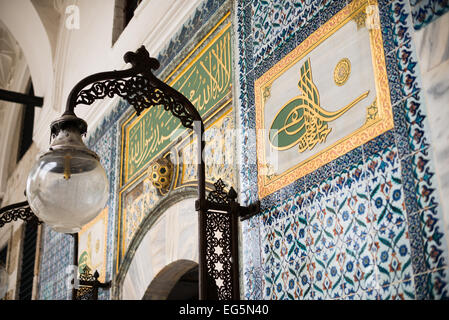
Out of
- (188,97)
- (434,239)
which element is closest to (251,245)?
(434,239)

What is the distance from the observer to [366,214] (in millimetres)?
2309

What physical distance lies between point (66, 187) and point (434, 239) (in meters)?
1.28

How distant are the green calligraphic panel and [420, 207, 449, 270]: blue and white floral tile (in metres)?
1.72

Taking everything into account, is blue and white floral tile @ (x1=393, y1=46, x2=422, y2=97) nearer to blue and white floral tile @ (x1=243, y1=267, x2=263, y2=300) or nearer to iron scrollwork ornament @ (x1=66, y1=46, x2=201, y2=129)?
iron scrollwork ornament @ (x1=66, y1=46, x2=201, y2=129)

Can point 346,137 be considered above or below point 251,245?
above

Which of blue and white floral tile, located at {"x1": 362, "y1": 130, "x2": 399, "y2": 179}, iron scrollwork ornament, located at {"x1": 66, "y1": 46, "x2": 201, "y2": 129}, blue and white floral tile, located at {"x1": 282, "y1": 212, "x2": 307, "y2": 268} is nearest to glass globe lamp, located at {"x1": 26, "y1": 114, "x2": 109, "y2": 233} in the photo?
iron scrollwork ornament, located at {"x1": 66, "y1": 46, "x2": 201, "y2": 129}

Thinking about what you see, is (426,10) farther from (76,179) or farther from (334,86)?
(76,179)

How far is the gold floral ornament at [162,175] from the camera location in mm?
4008

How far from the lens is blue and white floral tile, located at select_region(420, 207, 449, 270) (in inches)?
76.2

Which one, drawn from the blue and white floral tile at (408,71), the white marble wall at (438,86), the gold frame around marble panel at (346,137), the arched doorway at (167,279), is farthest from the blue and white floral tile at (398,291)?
the arched doorway at (167,279)

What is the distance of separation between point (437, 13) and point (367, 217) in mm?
764

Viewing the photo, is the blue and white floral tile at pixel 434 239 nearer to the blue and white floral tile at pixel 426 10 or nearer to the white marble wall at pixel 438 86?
the white marble wall at pixel 438 86

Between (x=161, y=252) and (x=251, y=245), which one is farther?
(x=161, y=252)

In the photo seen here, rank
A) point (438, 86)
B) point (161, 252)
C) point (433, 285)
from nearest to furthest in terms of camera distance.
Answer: point (433, 285), point (438, 86), point (161, 252)
